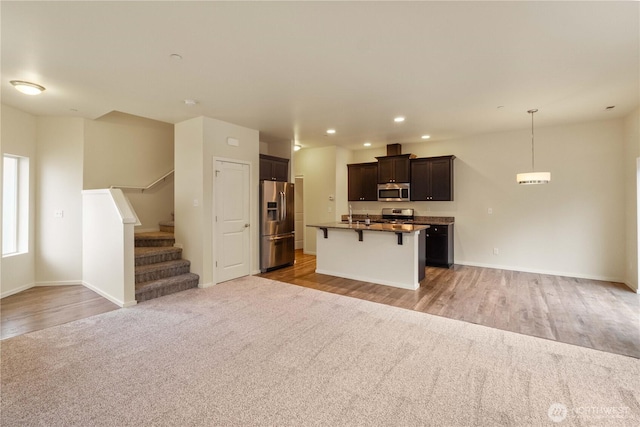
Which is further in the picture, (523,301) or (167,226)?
(167,226)

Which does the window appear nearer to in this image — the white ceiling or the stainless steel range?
the white ceiling

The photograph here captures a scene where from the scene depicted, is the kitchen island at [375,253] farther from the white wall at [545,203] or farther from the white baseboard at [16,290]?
the white baseboard at [16,290]

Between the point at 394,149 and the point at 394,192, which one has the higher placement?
the point at 394,149

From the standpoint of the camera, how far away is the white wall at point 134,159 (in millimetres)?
5133

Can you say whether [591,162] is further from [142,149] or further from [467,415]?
[142,149]

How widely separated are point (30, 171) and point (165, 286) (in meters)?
2.96

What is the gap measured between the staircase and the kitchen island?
2.37 meters

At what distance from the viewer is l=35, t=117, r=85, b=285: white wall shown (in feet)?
15.6

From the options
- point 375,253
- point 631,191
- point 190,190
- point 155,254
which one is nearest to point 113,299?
point 155,254

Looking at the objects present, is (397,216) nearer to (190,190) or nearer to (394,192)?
(394,192)

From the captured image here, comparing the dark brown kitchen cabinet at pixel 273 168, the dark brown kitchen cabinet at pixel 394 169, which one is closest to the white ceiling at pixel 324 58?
the dark brown kitchen cabinet at pixel 273 168

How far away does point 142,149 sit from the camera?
5.89 m

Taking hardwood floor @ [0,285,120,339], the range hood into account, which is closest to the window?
hardwood floor @ [0,285,120,339]

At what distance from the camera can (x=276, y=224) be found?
5.84 m
